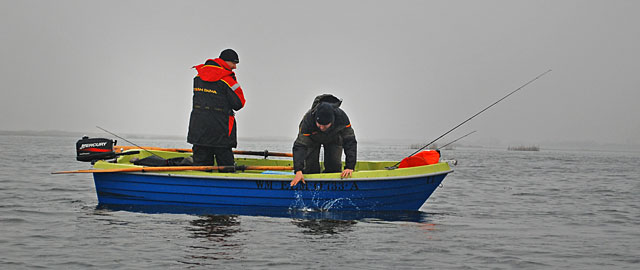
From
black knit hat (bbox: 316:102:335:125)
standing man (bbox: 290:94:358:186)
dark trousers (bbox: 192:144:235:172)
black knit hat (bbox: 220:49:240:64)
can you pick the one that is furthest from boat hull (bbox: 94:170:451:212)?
black knit hat (bbox: 220:49:240:64)

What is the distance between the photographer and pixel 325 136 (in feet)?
27.5

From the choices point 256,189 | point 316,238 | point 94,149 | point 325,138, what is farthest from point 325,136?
point 94,149

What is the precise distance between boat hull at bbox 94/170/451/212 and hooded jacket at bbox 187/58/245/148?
0.59 m

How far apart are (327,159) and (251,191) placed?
123 cm

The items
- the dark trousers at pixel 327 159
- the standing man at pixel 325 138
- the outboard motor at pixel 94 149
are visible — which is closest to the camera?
the standing man at pixel 325 138

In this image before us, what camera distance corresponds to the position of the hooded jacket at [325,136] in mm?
8297

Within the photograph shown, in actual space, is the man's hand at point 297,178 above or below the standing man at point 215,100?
below

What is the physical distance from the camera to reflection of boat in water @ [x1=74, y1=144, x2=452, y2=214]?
8.34 m

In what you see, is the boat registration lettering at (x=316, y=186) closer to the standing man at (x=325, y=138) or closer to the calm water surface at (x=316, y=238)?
the standing man at (x=325, y=138)

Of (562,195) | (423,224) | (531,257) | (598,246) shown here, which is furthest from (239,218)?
(562,195)

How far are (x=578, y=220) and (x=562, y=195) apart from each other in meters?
4.39

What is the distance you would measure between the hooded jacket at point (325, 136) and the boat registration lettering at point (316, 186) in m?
0.23

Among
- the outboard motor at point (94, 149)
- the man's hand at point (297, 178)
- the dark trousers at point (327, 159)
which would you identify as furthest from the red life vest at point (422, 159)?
the outboard motor at point (94, 149)

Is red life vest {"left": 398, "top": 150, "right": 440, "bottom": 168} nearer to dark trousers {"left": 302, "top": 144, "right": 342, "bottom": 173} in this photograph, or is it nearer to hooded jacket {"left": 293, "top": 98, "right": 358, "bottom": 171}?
dark trousers {"left": 302, "top": 144, "right": 342, "bottom": 173}
